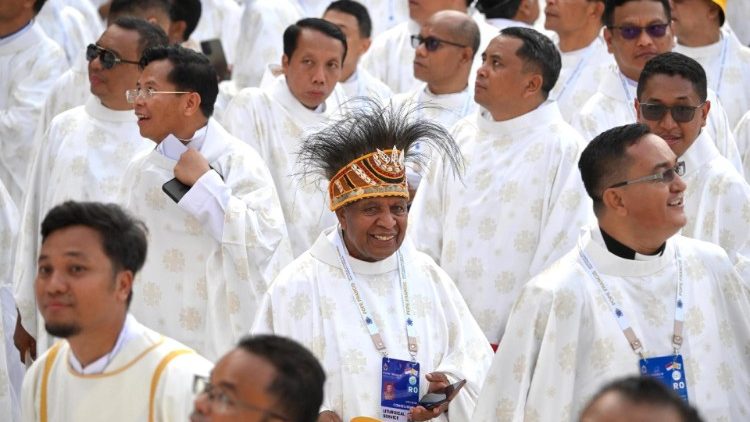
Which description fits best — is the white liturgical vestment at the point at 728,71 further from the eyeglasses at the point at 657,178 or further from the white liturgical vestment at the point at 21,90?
the white liturgical vestment at the point at 21,90

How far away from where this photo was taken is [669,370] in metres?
6.79

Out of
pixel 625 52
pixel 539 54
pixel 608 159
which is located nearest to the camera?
pixel 608 159

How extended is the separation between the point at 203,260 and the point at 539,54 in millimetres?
2219

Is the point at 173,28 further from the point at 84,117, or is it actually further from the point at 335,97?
the point at 84,117

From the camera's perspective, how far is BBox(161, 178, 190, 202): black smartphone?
798cm

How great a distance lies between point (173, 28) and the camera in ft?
38.3

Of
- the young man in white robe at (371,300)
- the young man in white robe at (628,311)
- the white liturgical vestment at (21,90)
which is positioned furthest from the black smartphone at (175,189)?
the white liturgical vestment at (21,90)

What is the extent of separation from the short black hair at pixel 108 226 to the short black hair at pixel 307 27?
4320 mm

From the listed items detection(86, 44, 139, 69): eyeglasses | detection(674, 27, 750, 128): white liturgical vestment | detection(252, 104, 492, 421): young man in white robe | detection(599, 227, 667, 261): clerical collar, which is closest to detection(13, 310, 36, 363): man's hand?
detection(86, 44, 139, 69): eyeglasses

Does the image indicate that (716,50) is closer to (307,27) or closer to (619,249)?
(307,27)

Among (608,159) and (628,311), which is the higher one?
(608,159)

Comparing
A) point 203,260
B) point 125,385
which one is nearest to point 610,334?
point 125,385

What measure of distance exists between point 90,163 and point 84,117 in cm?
29

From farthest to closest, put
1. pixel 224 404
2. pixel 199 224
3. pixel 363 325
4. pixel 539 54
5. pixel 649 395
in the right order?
pixel 539 54 → pixel 199 224 → pixel 363 325 → pixel 224 404 → pixel 649 395
